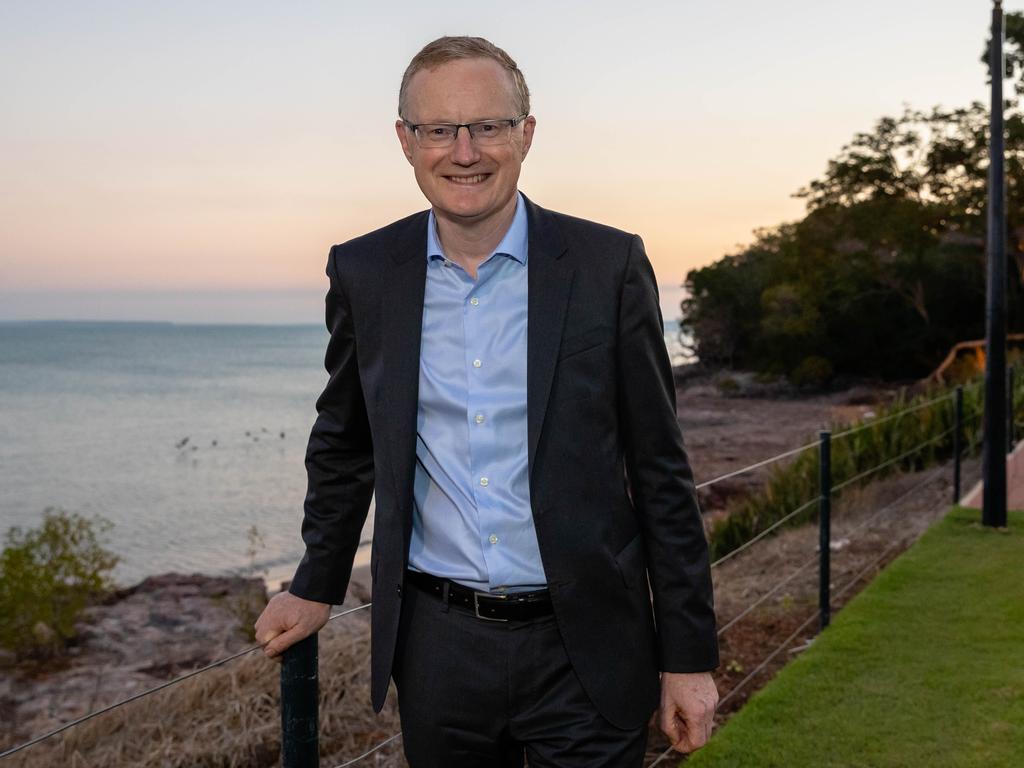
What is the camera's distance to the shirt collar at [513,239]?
1954 millimetres

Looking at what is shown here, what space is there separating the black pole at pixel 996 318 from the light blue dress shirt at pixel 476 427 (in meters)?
6.63

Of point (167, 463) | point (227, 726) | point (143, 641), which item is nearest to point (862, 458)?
point (143, 641)

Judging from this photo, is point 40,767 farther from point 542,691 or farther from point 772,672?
point 542,691

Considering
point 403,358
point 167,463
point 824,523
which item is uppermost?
point 403,358

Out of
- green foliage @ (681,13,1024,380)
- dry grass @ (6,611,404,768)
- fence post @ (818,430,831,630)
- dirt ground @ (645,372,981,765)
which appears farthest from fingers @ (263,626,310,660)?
green foliage @ (681,13,1024,380)

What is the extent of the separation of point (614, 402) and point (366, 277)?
0.53m

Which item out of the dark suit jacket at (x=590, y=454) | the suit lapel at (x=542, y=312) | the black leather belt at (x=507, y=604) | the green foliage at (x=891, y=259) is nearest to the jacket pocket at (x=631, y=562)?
the dark suit jacket at (x=590, y=454)

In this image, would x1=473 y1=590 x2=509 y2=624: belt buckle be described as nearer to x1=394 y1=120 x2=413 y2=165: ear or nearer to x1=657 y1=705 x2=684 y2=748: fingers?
x1=657 y1=705 x2=684 y2=748: fingers

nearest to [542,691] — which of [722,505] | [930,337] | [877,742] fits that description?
[877,742]

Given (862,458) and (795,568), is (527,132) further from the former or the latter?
(862,458)

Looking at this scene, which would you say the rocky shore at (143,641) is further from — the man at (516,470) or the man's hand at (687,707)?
the man at (516,470)

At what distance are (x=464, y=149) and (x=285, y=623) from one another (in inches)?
37.0

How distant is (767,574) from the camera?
787 cm

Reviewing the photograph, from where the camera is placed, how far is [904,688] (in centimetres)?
484
